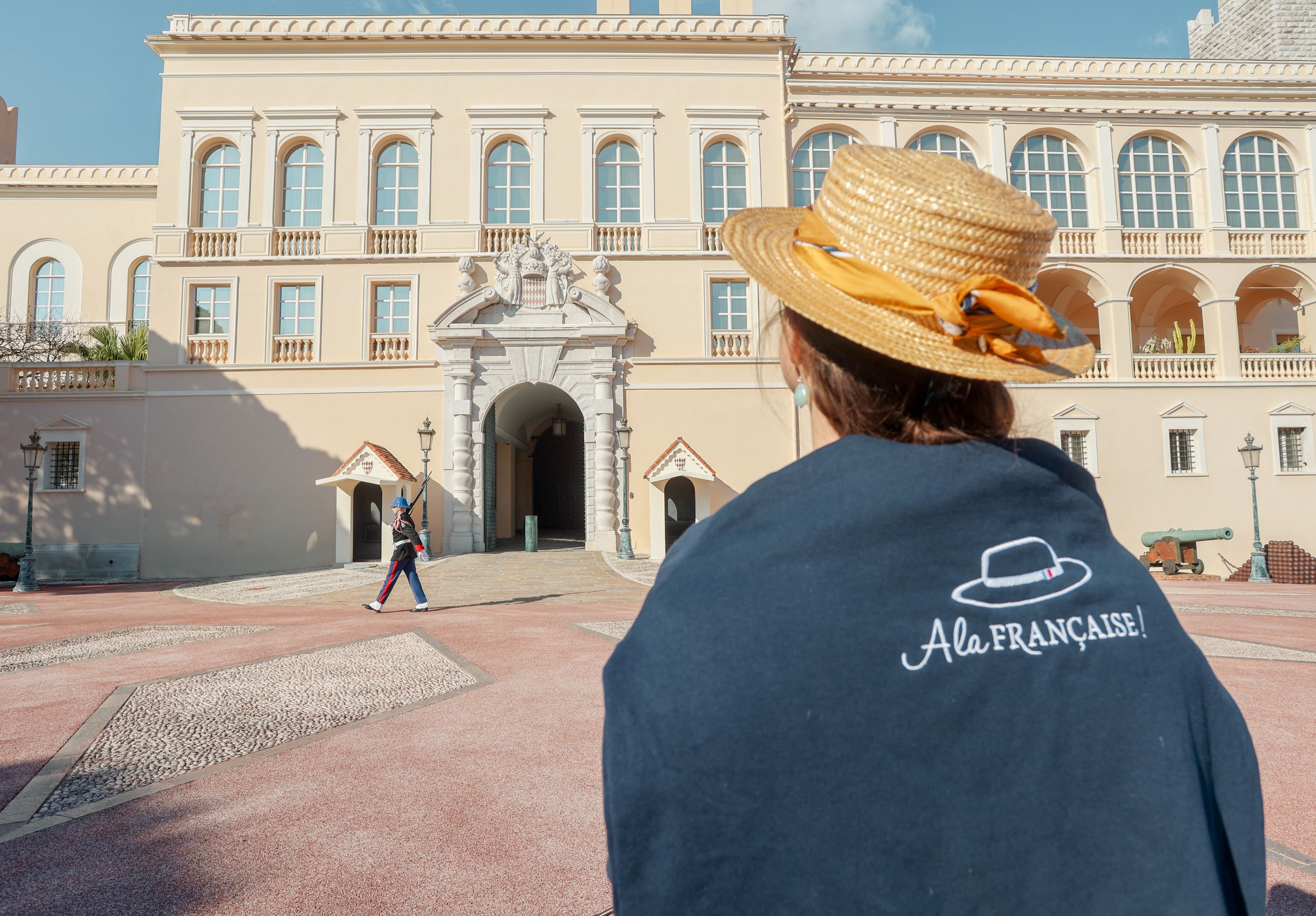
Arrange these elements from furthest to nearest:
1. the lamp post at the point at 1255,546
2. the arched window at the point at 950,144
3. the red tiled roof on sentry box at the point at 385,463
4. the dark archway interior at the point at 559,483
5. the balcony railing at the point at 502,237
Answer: the dark archway interior at the point at 559,483 → the arched window at the point at 950,144 → the balcony railing at the point at 502,237 → the red tiled roof on sentry box at the point at 385,463 → the lamp post at the point at 1255,546

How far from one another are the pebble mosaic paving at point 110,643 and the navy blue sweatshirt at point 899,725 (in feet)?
25.3

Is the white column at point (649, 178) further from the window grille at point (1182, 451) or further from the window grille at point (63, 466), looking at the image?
the window grille at point (63, 466)

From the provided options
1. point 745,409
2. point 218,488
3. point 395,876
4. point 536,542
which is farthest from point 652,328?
point 395,876

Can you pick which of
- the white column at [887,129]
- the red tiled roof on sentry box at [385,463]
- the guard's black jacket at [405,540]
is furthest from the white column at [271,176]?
the white column at [887,129]

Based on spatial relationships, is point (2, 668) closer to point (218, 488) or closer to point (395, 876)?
point (395, 876)

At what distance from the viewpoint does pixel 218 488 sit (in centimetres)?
2034

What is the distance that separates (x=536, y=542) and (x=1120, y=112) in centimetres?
2106

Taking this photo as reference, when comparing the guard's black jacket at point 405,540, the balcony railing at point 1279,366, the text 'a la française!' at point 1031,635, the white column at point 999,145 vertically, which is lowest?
the guard's black jacket at point 405,540

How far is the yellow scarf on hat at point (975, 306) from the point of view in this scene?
1051 mm

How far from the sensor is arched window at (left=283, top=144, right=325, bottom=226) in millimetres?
21359

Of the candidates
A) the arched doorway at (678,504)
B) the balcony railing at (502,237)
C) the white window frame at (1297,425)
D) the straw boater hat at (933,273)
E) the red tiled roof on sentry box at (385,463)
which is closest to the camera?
the straw boater hat at (933,273)

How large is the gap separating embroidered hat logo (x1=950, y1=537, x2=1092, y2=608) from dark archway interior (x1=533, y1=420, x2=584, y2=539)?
2855cm

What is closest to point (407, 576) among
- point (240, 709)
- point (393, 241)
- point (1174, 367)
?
point (240, 709)

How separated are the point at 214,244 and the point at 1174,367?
2704 centimetres
